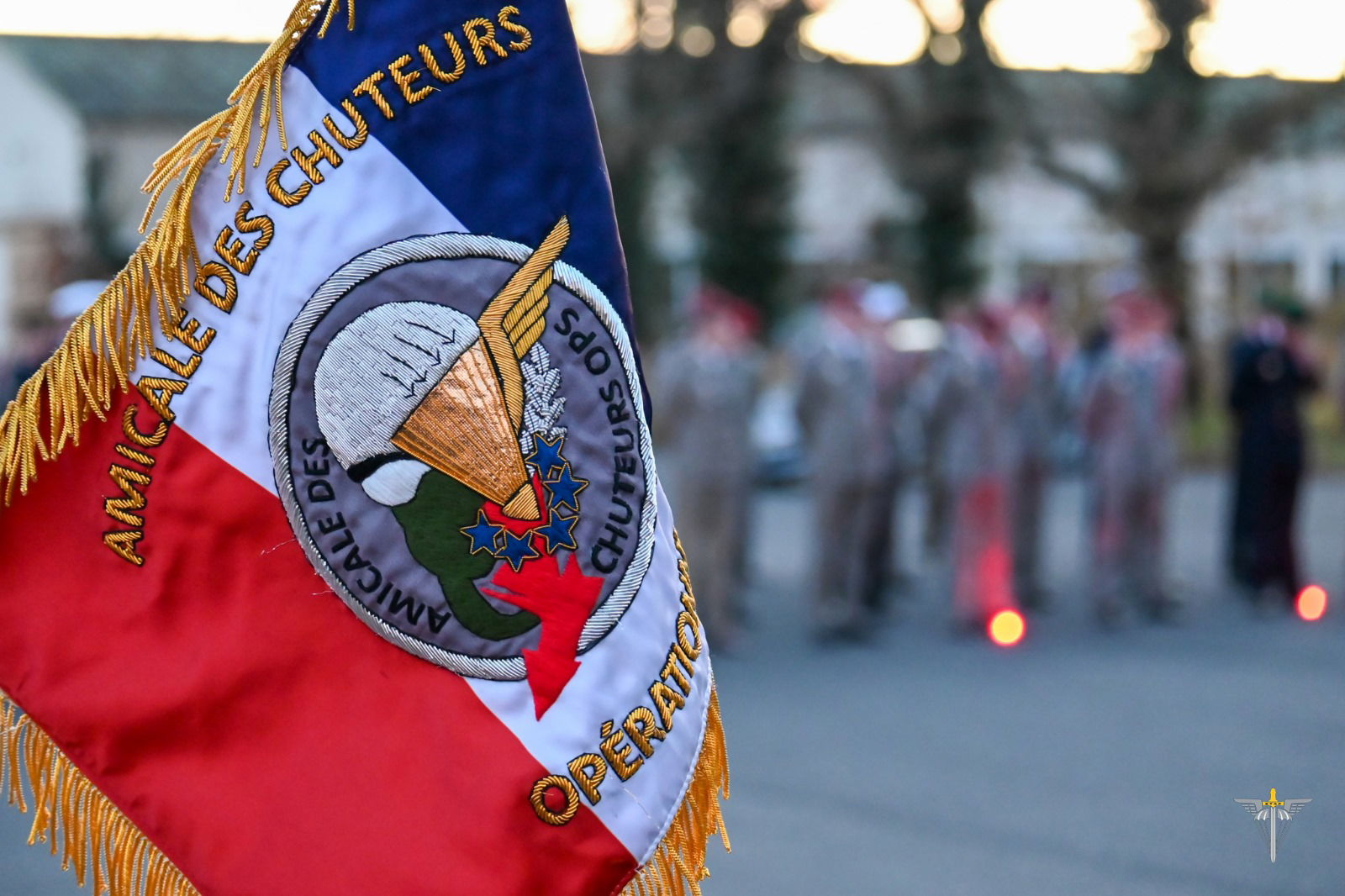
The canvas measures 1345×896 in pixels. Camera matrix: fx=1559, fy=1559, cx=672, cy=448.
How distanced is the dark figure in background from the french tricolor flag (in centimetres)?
763

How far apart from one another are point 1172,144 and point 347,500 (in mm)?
18990

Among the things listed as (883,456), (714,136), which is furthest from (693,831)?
(714,136)

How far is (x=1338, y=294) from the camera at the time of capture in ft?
70.2

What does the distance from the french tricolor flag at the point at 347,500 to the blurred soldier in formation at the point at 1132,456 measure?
271 inches

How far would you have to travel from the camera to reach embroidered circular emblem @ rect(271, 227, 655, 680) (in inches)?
86.2

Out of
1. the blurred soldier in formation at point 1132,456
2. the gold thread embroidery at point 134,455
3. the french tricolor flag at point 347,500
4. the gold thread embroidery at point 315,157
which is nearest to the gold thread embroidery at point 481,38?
the french tricolor flag at point 347,500

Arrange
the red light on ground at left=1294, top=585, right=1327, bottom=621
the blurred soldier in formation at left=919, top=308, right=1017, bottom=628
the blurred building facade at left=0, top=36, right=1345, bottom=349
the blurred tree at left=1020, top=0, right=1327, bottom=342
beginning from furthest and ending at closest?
the blurred building facade at left=0, top=36, right=1345, bottom=349
the blurred tree at left=1020, top=0, right=1327, bottom=342
the red light on ground at left=1294, top=585, right=1327, bottom=621
the blurred soldier in formation at left=919, top=308, right=1017, bottom=628

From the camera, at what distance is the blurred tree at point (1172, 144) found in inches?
759

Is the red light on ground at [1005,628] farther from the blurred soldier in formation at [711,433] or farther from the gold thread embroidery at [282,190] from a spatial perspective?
the gold thread embroidery at [282,190]

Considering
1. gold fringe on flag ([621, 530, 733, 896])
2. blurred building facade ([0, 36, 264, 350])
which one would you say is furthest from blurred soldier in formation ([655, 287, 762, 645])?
blurred building facade ([0, 36, 264, 350])

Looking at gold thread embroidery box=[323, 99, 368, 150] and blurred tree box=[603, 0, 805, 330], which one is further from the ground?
blurred tree box=[603, 0, 805, 330]

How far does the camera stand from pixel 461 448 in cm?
223

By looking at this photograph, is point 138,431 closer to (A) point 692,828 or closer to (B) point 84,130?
(A) point 692,828

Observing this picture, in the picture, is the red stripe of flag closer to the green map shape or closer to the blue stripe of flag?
the green map shape
